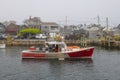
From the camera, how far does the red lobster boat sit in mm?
44500

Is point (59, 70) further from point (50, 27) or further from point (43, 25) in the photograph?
point (43, 25)

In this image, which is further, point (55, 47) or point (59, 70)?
point (55, 47)

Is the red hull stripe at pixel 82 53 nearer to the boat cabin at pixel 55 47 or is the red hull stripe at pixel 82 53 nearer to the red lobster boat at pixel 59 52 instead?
the red lobster boat at pixel 59 52

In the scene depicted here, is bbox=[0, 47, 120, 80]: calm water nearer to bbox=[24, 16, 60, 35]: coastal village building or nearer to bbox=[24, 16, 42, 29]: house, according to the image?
bbox=[24, 16, 60, 35]: coastal village building

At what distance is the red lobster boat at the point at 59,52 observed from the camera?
4450 centimetres

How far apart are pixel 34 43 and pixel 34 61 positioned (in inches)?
1538

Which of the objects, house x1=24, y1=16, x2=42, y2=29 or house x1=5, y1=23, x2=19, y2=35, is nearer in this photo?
house x1=5, y1=23, x2=19, y2=35

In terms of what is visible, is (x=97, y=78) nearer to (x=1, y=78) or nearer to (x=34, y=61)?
(x=1, y=78)

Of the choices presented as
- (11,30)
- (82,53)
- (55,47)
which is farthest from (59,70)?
(11,30)

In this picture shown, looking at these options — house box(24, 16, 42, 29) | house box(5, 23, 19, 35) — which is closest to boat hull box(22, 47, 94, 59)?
house box(24, 16, 42, 29)

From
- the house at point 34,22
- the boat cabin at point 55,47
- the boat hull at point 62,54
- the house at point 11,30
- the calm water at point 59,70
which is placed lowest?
the calm water at point 59,70

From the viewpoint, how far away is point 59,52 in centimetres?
4469

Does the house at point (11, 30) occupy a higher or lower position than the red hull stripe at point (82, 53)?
higher

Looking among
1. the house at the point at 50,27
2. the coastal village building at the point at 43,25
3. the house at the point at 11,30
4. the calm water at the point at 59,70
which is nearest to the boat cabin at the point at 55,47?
the calm water at the point at 59,70
